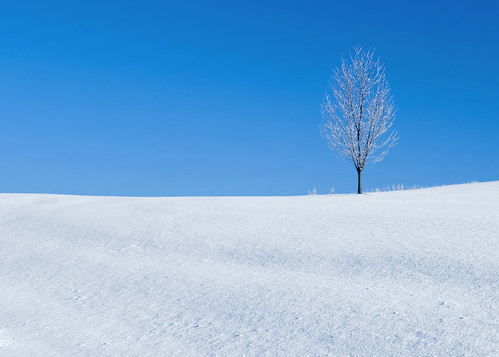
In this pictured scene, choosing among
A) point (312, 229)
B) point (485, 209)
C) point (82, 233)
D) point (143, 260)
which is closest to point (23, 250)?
point (82, 233)

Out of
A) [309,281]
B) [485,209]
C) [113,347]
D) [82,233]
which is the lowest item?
[113,347]

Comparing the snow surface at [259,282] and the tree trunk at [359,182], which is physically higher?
the tree trunk at [359,182]

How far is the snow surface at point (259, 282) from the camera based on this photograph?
391 cm

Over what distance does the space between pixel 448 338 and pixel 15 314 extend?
4.30 metres

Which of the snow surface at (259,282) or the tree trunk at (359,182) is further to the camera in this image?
the tree trunk at (359,182)

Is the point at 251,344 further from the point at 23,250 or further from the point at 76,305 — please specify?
the point at 23,250

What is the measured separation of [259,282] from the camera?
5152 mm

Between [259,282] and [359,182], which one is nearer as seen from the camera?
[259,282]

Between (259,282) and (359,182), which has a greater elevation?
(359,182)

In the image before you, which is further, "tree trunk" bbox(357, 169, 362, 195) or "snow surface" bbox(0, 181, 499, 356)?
"tree trunk" bbox(357, 169, 362, 195)

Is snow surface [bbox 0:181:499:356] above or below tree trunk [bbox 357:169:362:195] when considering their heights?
below

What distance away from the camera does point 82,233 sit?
793 cm

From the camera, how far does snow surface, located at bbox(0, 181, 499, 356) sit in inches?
154

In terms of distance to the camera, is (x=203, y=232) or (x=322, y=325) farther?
(x=203, y=232)
